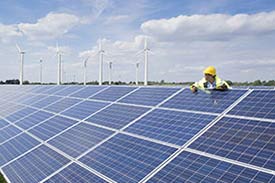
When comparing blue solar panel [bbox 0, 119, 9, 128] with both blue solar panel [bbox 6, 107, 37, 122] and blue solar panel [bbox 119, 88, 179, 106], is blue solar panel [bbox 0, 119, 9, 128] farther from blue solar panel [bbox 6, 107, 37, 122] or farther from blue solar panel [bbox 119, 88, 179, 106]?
blue solar panel [bbox 119, 88, 179, 106]

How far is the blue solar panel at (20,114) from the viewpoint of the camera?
16.3 m

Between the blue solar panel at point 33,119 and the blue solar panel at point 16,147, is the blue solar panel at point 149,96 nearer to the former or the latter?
the blue solar panel at point 16,147

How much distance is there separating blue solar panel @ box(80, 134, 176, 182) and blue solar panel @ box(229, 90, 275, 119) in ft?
7.69

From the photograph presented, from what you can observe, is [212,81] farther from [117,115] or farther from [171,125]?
[117,115]

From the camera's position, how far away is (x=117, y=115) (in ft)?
36.6

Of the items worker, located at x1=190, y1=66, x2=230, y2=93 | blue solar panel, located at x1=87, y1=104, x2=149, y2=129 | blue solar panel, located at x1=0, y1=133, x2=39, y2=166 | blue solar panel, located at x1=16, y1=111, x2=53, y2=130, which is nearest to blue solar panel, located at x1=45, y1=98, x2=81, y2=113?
blue solar panel, located at x1=16, y1=111, x2=53, y2=130

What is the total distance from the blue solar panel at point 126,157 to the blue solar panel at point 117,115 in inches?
46.7

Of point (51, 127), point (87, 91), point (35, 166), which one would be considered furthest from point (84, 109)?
point (35, 166)

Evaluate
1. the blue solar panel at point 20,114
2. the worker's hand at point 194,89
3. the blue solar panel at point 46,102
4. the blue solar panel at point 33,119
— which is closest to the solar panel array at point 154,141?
the worker's hand at point 194,89

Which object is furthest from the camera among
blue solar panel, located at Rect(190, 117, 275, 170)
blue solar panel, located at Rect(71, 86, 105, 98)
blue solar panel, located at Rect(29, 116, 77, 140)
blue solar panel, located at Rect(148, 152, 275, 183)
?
blue solar panel, located at Rect(71, 86, 105, 98)

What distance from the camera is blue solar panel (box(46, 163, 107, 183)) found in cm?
739

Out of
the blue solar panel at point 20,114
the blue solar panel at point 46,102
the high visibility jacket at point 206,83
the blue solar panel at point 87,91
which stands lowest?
the blue solar panel at point 20,114

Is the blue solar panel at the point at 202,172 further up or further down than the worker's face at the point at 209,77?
further down

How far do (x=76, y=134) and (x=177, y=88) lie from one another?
14.1ft
